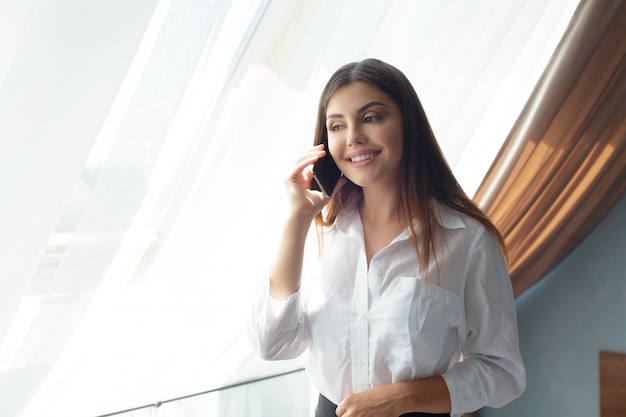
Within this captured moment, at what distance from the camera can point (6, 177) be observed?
0.80m

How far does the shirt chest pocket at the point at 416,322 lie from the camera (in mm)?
1080

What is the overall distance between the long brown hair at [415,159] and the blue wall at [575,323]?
825mm

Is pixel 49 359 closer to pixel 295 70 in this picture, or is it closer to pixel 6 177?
pixel 6 177

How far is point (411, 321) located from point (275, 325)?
0.27 metres

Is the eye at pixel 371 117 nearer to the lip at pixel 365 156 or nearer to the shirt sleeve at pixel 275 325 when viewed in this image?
the lip at pixel 365 156

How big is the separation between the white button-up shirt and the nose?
0.73 ft

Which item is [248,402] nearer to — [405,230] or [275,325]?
[275,325]

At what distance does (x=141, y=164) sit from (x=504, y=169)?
4.11ft

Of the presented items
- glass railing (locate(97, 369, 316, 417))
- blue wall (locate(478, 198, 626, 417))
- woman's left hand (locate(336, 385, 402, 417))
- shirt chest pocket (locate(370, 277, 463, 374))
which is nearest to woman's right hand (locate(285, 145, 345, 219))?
shirt chest pocket (locate(370, 277, 463, 374))

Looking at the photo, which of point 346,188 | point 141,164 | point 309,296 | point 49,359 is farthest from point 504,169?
point 49,359

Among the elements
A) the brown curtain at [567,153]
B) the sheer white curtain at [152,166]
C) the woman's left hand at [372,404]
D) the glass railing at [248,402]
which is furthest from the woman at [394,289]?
the brown curtain at [567,153]

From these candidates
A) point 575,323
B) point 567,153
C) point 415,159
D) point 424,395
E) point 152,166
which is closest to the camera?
point 152,166

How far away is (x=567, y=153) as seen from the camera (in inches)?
68.7

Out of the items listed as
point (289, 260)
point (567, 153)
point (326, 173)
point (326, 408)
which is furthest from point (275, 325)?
point (567, 153)
